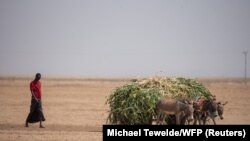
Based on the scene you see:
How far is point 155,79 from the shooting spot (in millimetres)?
18438

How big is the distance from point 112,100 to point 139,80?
1.04 metres

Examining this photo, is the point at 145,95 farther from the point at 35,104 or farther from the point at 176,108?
the point at 35,104

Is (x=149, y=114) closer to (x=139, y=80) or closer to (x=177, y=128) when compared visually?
(x=139, y=80)

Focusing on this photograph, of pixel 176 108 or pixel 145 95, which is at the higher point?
pixel 145 95

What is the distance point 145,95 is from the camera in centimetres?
1752

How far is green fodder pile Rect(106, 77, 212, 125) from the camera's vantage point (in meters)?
17.5

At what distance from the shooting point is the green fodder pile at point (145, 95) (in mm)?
17484
